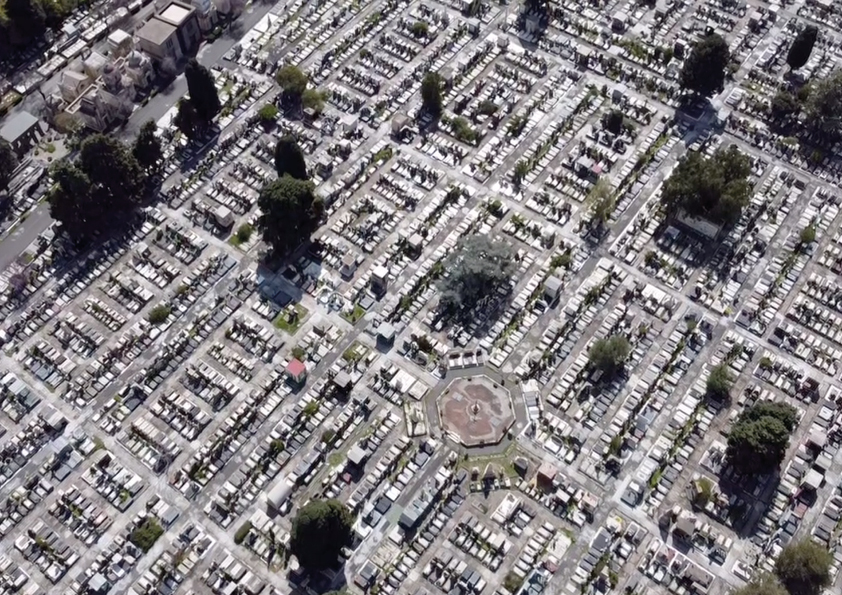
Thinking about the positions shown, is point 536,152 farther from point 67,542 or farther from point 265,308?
point 67,542

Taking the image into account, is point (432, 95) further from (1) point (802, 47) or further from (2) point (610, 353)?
(1) point (802, 47)

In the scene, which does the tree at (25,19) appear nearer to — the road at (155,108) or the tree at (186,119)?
the road at (155,108)

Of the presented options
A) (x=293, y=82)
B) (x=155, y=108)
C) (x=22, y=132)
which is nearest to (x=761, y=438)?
(x=293, y=82)

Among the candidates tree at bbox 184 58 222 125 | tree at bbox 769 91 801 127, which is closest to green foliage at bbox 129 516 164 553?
tree at bbox 184 58 222 125

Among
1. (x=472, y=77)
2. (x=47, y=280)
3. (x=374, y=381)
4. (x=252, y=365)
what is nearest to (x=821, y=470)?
A: (x=374, y=381)

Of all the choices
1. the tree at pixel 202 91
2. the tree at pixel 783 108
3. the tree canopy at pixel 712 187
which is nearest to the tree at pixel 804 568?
the tree canopy at pixel 712 187
